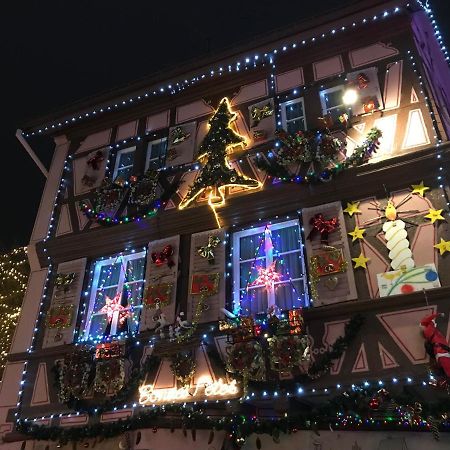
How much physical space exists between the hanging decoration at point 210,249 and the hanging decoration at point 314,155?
140cm

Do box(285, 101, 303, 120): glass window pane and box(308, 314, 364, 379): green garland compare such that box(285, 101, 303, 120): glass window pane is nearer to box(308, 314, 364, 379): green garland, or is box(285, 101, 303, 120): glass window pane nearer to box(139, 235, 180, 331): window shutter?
box(139, 235, 180, 331): window shutter

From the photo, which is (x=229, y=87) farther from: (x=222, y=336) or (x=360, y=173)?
(x=222, y=336)

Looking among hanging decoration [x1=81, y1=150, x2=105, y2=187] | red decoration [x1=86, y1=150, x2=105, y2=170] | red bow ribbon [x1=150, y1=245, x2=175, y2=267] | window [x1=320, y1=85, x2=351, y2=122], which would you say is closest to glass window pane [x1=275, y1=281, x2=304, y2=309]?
red bow ribbon [x1=150, y1=245, x2=175, y2=267]

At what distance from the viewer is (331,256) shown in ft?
24.4

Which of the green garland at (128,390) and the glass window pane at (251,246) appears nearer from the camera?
the green garland at (128,390)

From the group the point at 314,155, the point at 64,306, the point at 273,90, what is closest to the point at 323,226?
the point at 314,155

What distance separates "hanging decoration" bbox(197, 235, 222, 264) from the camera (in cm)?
841

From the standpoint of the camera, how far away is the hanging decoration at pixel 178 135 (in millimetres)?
10135

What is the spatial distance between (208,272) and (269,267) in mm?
1000

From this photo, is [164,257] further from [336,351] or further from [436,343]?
[436,343]

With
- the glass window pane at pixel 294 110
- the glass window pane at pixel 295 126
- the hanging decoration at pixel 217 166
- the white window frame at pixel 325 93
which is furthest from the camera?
the glass window pane at pixel 294 110

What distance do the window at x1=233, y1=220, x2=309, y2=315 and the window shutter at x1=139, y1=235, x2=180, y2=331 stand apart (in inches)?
40.3

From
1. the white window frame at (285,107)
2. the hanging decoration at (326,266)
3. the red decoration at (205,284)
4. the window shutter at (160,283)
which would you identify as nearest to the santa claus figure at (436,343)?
the hanging decoration at (326,266)

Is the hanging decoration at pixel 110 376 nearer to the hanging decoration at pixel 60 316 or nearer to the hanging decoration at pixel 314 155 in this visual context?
the hanging decoration at pixel 60 316
